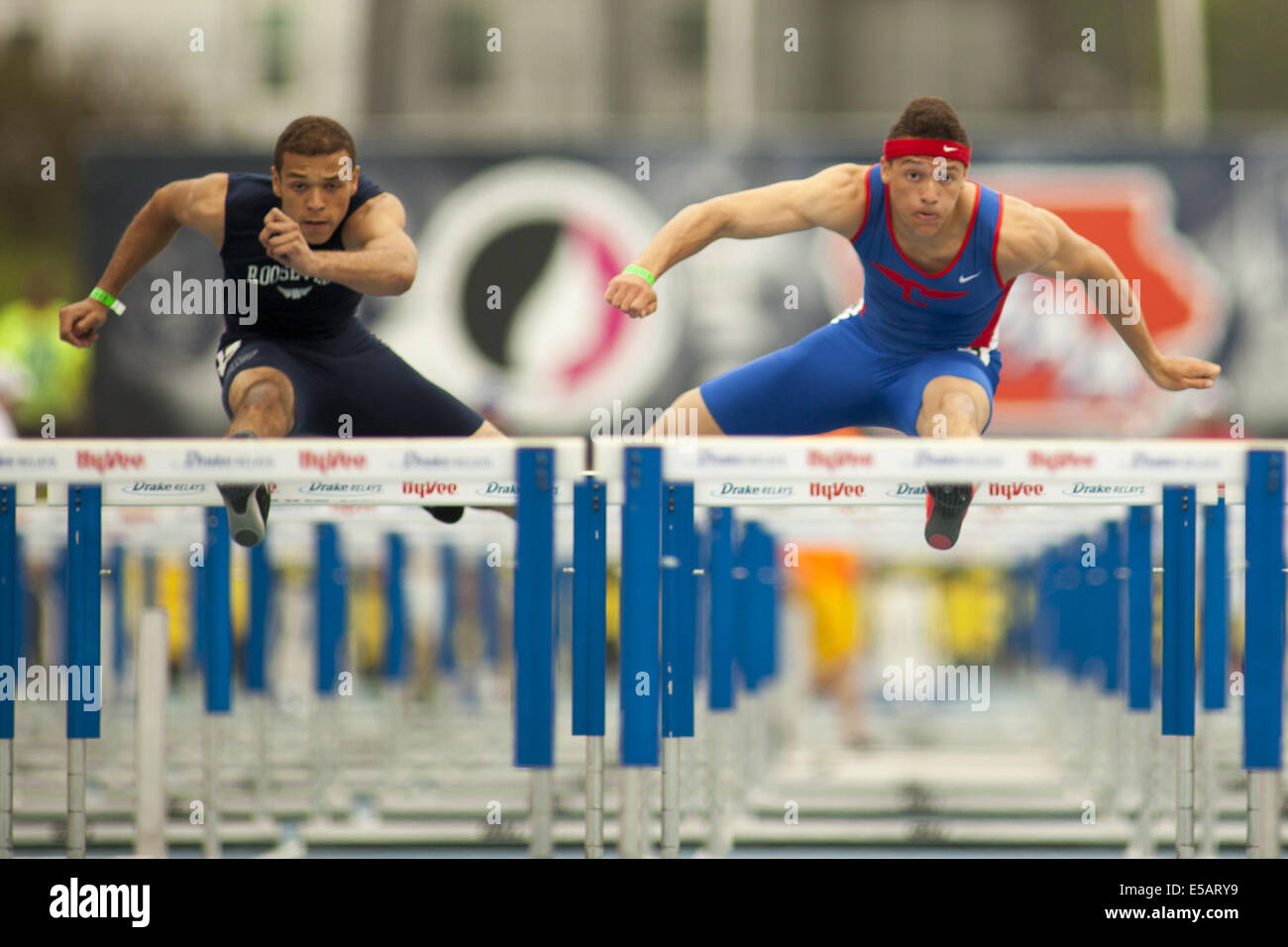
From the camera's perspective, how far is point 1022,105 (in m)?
17.8

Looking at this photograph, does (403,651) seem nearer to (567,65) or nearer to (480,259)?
(480,259)

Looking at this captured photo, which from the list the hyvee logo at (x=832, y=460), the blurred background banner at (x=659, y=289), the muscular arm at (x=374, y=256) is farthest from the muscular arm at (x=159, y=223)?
the blurred background banner at (x=659, y=289)

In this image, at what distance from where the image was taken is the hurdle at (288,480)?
14.8 ft

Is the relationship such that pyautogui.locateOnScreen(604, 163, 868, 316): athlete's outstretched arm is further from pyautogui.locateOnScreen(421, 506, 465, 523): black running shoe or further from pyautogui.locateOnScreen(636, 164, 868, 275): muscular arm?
pyautogui.locateOnScreen(421, 506, 465, 523): black running shoe

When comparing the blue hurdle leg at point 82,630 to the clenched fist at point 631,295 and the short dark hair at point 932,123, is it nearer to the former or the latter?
the clenched fist at point 631,295

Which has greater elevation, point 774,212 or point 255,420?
point 774,212

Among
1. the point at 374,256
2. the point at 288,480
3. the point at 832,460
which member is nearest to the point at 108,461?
the point at 288,480

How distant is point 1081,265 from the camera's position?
18.4ft

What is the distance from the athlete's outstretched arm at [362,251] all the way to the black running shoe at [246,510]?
27.5 inches

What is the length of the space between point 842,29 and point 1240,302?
682 cm

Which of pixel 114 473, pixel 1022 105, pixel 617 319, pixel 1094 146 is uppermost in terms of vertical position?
pixel 1022 105

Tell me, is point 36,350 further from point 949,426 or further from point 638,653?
point 638,653

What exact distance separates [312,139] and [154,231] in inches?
30.6
